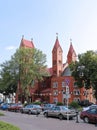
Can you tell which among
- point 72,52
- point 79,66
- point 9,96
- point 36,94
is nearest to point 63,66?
point 72,52

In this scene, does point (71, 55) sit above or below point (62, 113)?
above

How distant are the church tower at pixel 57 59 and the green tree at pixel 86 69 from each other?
87.4 feet

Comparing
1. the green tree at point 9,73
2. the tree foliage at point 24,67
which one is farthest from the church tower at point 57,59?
the green tree at point 9,73

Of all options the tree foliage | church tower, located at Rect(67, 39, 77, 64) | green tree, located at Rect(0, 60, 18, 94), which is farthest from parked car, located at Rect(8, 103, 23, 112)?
church tower, located at Rect(67, 39, 77, 64)

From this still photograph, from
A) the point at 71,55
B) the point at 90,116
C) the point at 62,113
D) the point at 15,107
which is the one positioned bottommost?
the point at 90,116

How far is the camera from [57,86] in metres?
97.1

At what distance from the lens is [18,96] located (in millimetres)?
102312

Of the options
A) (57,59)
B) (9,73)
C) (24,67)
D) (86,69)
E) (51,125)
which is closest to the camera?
(51,125)

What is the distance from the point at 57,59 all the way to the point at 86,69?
30.3 m

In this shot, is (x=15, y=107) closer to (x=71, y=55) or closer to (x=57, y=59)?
(x=57, y=59)

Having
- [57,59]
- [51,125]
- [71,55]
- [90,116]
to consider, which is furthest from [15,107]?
[71,55]

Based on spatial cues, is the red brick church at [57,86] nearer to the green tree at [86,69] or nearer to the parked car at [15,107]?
the green tree at [86,69]

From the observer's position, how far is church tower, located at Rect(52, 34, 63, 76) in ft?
338

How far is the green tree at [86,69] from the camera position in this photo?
7166 cm
